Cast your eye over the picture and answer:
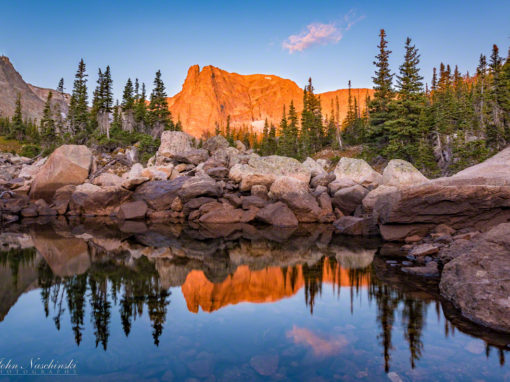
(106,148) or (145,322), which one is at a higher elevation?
(106,148)

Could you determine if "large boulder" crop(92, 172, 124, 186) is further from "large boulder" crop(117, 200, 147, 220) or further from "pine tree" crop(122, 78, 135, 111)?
"pine tree" crop(122, 78, 135, 111)

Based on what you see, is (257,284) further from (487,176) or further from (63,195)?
(63,195)

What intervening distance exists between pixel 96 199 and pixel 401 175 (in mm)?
20959

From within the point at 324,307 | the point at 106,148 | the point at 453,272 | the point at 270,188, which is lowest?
the point at 324,307

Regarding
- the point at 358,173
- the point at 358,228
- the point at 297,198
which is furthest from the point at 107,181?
the point at 358,228

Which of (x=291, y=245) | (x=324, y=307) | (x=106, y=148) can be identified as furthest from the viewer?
(x=106, y=148)

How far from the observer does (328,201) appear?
765 inches

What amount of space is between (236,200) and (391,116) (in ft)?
64.3

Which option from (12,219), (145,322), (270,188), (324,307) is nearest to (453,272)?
(324,307)

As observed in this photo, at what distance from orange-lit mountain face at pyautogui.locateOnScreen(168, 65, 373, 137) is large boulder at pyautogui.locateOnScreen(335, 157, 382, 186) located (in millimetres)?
117923

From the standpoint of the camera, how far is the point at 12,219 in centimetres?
2061

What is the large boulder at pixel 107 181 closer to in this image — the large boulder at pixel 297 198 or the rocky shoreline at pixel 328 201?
the rocky shoreline at pixel 328 201

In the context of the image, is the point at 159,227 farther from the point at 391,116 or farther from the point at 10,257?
the point at 391,116

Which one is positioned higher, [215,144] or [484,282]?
[215,144]
